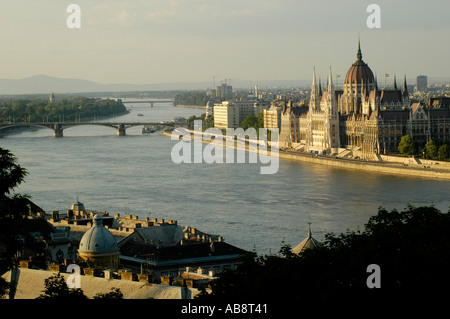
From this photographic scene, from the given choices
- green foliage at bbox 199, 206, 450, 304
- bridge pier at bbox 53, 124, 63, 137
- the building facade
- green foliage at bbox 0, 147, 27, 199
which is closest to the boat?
the building facade

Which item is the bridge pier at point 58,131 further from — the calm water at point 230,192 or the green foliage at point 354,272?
the green foliage at point 354,272

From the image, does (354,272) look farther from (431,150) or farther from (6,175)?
(431,150)

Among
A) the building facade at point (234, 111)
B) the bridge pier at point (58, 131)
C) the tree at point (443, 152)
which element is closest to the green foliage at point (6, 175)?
the tree at point (443, 152)

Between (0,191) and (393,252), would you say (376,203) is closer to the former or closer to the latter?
(393,252)

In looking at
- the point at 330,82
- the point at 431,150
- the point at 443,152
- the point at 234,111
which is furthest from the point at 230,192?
the point at 234,111

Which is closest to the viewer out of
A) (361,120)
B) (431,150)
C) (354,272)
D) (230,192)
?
(354,272)

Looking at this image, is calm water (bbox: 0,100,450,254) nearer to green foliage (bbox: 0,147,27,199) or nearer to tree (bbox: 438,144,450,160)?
tree (bbox: 438,144,450,160)
